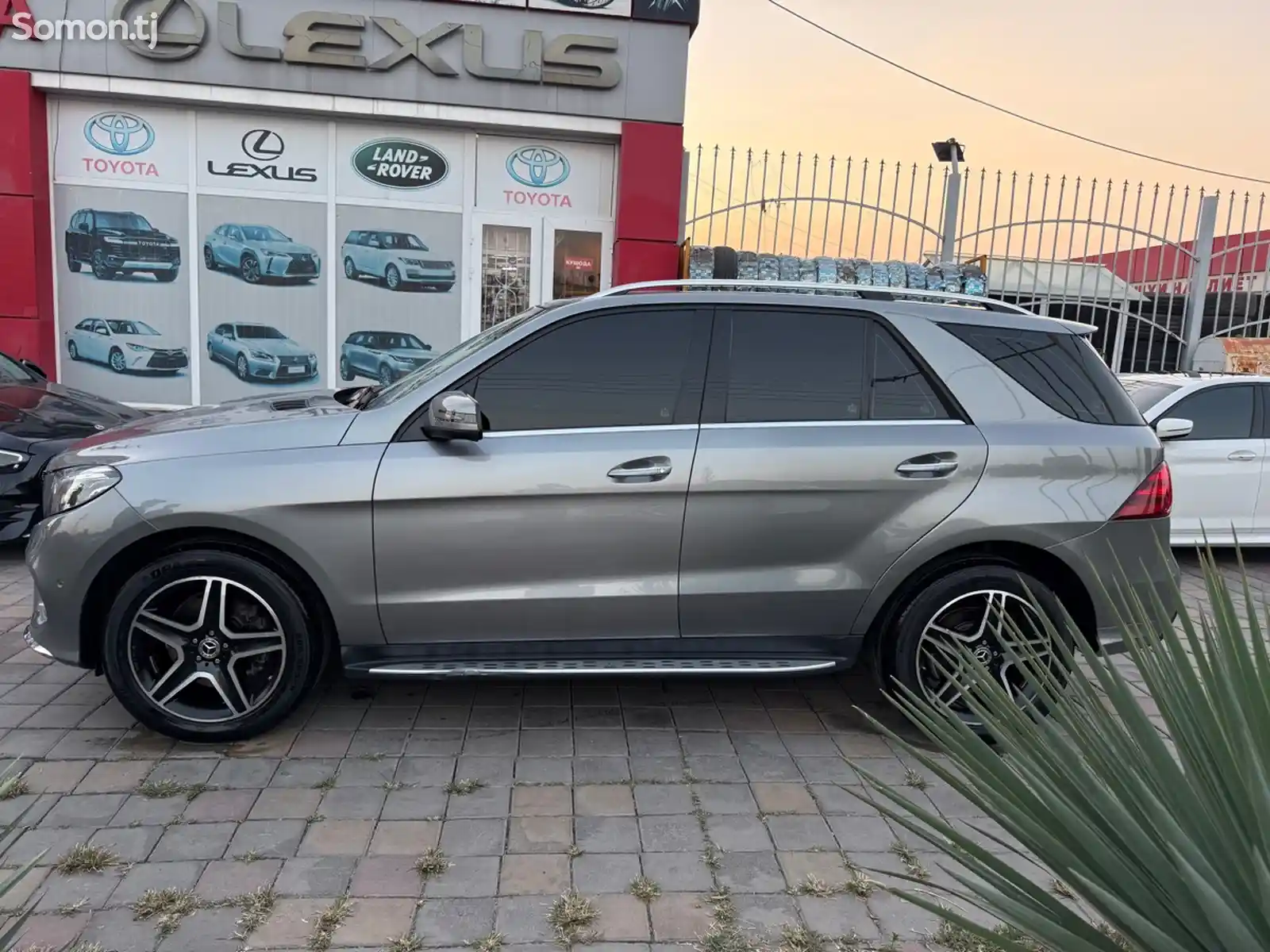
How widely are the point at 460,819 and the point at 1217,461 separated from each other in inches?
249

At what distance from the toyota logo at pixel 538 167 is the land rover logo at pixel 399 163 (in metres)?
0.76

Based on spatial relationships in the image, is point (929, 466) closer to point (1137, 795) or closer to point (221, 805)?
point (1137, 795)

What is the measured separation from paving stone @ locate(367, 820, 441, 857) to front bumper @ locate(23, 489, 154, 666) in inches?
56.3

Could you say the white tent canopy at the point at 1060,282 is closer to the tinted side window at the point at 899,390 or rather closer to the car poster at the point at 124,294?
the tinted side window at the point at 899,390

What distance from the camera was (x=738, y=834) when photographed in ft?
10.0

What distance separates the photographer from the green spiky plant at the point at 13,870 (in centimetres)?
120

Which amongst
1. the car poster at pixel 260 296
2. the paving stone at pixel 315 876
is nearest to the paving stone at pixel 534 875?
the paving stone at pixel 315 876

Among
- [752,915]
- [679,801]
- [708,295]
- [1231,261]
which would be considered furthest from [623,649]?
[1231,261]

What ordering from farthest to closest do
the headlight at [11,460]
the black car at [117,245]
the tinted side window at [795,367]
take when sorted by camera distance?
the black car at [117,245] < the headlight at [11,460] < the tinted side window at [795,367]

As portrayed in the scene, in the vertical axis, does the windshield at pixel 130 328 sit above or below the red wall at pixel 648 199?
below

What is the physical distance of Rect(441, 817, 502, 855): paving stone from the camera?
9.53 ft

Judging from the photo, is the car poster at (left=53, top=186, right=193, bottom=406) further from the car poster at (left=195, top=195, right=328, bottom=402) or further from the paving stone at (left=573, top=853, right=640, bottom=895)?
the paving stone at (left=573, top=853, right=640, bottom=895)

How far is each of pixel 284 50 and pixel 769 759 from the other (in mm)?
8903

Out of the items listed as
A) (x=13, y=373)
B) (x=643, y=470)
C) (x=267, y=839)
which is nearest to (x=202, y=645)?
(x=267, y=839)
